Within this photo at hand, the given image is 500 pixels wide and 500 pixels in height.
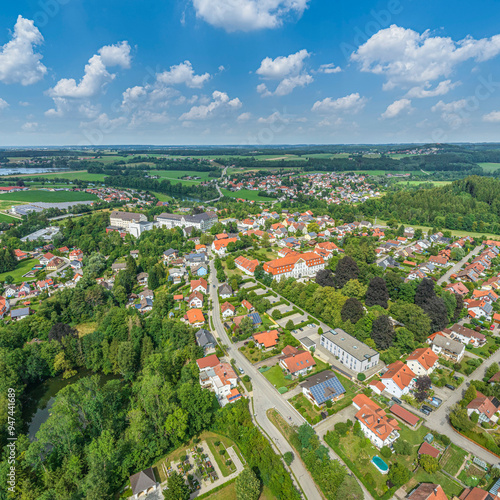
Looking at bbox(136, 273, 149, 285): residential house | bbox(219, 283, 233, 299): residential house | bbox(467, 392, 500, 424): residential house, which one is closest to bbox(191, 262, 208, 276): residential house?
bbox(219, 283, 233, 299): residential house

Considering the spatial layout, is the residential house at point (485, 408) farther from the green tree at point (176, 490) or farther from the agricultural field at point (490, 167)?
the agricultural field at point (490, 167)

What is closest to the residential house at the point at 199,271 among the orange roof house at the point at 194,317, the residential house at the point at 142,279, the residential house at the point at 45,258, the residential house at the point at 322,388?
the residential house at the point at 142,279

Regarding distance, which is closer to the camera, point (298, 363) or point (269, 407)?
point (269, 407)

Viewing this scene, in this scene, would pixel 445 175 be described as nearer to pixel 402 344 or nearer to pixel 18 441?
pixel 402 344

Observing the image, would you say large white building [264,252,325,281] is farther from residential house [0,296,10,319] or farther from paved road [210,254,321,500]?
residential house [0,296,10,319]

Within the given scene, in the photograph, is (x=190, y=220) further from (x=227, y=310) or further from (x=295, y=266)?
(x=227, y=310)

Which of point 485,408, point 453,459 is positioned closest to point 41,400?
point 453,459
